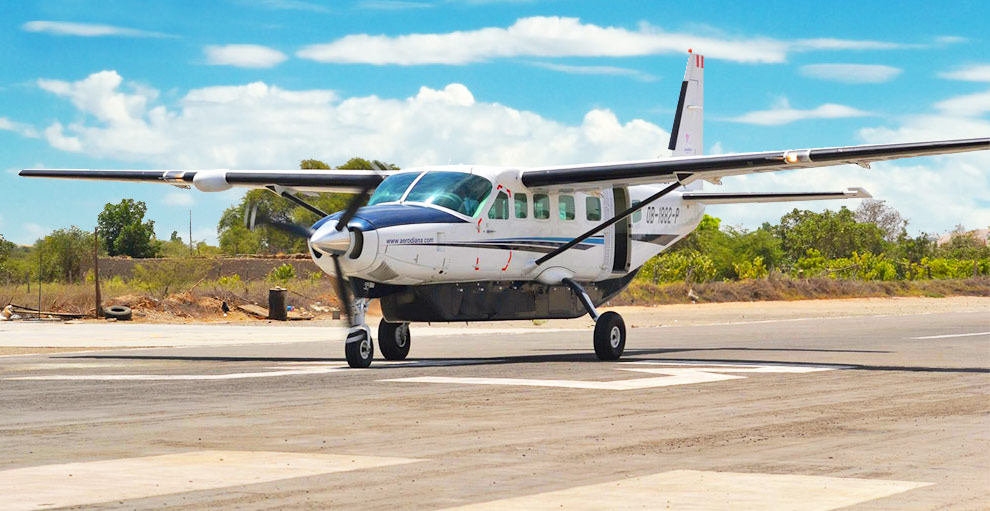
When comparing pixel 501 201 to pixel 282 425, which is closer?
pixel 282 425

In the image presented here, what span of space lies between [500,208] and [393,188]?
2087 mm

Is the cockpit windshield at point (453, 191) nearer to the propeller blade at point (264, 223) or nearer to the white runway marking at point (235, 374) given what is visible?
the propeller blade at point (264, 223)

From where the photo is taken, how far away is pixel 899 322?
41.9m

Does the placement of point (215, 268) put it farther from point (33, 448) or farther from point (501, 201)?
point (33, 448)

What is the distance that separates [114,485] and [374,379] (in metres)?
9.25

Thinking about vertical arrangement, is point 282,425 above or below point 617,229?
below

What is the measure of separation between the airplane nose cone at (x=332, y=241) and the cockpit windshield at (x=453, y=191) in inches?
84.9

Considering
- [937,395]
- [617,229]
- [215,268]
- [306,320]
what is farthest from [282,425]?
[215,268]

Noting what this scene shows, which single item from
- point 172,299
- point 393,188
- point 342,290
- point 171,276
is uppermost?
point 393,188

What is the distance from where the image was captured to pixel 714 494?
8.09 m

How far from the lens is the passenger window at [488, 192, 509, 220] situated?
70.7 feet

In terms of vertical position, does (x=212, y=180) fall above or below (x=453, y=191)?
above

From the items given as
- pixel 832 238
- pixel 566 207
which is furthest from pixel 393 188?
pixel 832 238

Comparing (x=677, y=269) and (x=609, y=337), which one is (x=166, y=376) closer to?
(x=609, y=337)
